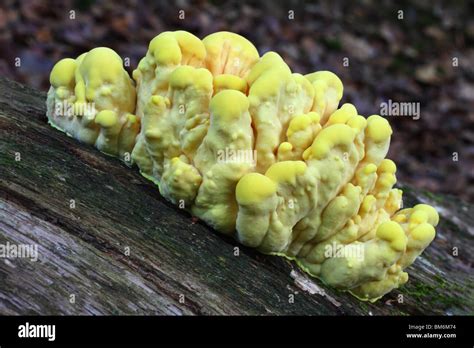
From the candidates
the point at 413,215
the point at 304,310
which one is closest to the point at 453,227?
the point at 413,215

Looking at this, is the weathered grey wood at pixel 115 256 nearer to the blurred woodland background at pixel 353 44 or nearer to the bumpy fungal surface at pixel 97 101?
the bumpy fungal surface at pixel 97 101

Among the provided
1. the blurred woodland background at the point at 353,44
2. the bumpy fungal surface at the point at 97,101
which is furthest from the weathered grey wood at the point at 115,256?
the blurred woodland background at the point at 353,44

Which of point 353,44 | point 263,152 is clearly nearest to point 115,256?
point 263,152

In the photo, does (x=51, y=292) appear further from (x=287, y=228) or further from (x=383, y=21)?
(x=383, y=21)

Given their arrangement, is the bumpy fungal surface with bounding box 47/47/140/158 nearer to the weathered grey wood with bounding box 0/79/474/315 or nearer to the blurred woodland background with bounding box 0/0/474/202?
the weathered grey wood with bounding box 0/79/474/315

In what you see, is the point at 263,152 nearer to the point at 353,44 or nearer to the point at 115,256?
the point at 115,256

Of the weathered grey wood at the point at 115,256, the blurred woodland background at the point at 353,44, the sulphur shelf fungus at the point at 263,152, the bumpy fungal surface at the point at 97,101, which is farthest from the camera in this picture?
the blurred woodland background at the point at 353,44

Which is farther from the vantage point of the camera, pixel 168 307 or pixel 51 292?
pixel 168 307
